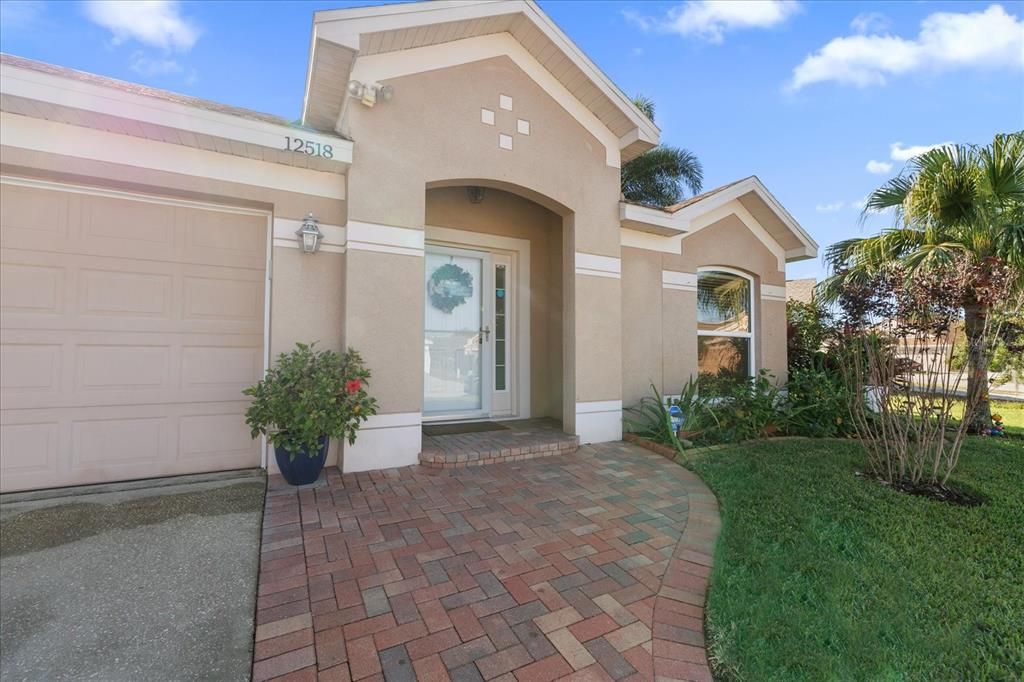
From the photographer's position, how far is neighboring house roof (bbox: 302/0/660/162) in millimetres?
4008

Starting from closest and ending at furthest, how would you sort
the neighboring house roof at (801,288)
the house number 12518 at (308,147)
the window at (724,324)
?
1. the house number 12518 at (308,147)
2. the window at (724,324)
3. the neighboring house roof at (801,288)

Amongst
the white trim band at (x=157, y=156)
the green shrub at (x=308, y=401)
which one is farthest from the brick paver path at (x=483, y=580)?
the white trim band at (x=157, y=156)

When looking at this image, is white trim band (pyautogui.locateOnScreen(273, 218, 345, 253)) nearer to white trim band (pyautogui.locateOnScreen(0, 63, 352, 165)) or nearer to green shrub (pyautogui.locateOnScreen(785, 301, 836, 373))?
white trim band (pyautogui.locateOnScreen(0, 63, 352, 165))

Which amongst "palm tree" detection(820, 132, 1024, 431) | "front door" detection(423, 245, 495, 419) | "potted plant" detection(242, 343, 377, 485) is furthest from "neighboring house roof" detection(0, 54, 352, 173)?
"palm tree" detection(820, 132, 1024, 431)

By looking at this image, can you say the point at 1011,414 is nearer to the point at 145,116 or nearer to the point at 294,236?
the point at 294,236

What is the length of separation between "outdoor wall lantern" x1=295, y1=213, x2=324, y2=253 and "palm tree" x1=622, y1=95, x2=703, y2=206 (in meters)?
11.9

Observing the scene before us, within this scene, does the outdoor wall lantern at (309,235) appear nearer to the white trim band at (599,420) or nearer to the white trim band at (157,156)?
the white trim band at (157,156)

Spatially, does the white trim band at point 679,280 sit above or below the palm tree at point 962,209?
below

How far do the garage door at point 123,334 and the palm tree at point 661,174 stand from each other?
12491 mm

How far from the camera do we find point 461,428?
18.8 ft

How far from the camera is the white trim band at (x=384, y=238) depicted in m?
4.22

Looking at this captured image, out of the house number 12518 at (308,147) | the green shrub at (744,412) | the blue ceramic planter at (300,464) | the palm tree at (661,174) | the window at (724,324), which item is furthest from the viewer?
the palm tree at (661,174)

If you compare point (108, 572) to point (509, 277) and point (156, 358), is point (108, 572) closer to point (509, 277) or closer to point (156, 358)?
Answer: point (156, 358)

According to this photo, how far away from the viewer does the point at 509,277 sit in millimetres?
6578
